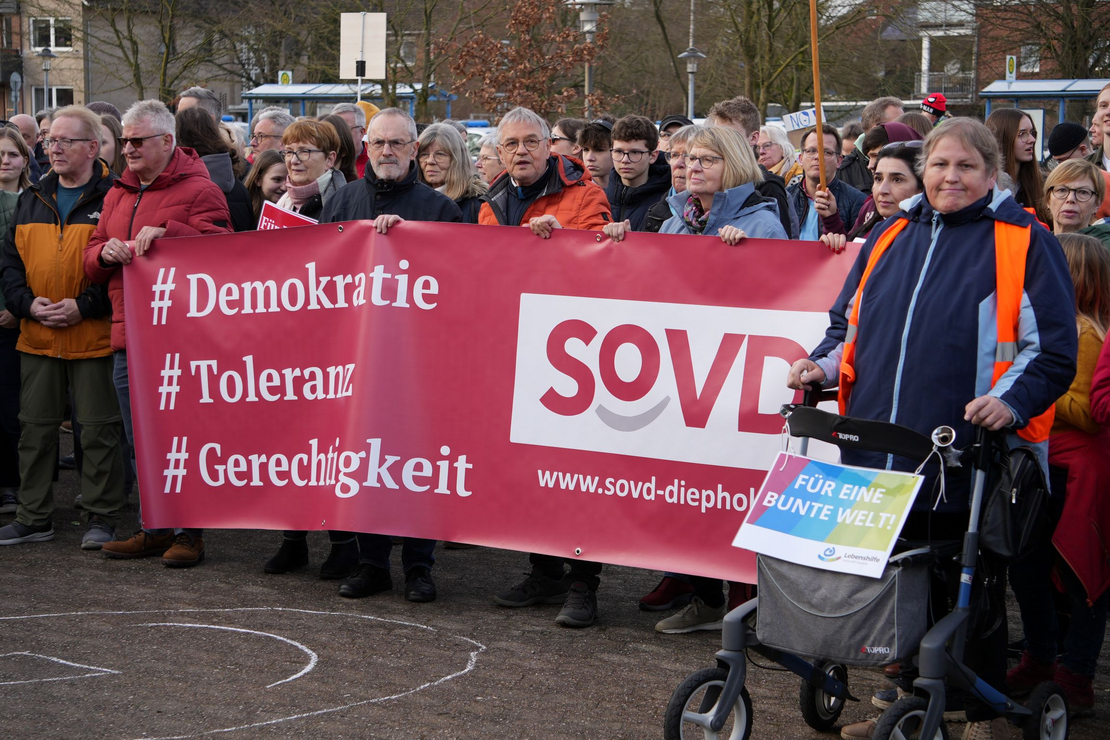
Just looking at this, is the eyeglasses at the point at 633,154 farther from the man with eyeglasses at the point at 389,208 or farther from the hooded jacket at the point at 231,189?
the hooded jacket at the point at 231,189

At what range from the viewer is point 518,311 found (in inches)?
234

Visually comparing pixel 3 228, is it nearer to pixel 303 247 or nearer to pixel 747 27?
pixel 303 247

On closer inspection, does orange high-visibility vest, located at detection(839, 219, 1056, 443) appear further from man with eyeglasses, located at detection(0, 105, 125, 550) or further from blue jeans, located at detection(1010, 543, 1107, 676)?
man with eyeglasses, located at detection(0, 105, 125, 550)

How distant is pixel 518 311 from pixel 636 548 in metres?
1.22

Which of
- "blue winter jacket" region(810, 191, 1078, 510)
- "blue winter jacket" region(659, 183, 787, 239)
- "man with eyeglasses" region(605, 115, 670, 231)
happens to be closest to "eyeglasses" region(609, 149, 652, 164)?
"man with eyeglasses" region(605, 115, 670, 231)

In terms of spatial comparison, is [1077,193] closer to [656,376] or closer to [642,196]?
[656,376]

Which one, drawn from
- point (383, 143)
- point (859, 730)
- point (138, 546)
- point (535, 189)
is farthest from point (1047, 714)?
point (138, 546)

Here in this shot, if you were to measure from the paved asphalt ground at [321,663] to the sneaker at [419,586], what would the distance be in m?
0.08

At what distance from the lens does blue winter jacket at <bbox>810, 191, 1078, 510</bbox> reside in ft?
13.3

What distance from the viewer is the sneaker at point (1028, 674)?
5.02 m

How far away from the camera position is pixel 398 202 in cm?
641

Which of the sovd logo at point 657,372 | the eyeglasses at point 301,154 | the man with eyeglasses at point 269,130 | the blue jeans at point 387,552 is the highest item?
the man with eyeglasses at point 269,130

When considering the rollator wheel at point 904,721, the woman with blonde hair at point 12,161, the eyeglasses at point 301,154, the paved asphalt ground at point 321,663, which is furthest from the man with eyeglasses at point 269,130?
the rollator wheel at point 904,721

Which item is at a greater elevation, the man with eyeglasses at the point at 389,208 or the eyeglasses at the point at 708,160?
the eyeglasses at the point at 708,160
